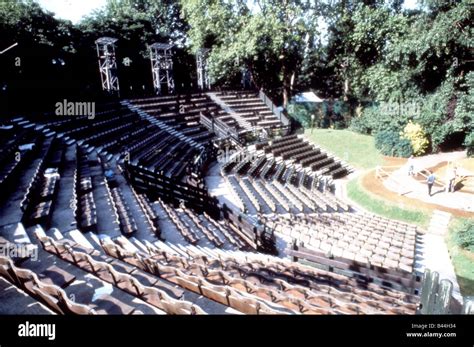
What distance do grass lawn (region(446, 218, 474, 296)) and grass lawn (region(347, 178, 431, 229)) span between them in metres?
1.38

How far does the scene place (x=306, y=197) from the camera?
18516 mm

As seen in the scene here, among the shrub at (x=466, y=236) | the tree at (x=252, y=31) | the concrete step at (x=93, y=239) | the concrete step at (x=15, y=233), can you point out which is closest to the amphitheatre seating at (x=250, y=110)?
the tree at (x=252, y=31)

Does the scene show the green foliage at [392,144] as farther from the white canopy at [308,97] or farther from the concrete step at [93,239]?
the concrete step at [93,239]

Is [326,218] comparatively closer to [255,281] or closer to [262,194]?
[262,194]

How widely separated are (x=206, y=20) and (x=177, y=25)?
18540 millimetres

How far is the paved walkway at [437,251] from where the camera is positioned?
37.2 feet

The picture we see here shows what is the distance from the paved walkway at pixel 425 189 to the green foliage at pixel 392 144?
1888 millimetres

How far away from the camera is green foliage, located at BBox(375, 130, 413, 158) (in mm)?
24797

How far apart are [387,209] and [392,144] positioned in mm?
10666

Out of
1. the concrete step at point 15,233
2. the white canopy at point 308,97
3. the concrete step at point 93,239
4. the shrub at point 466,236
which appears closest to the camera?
the concrete step at point 15,233

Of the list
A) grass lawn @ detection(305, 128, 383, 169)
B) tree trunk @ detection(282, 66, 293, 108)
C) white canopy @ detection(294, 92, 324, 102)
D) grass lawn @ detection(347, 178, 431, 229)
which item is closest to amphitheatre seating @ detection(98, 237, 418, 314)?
grass lawn @ detection(347, 178, 431, 229)
